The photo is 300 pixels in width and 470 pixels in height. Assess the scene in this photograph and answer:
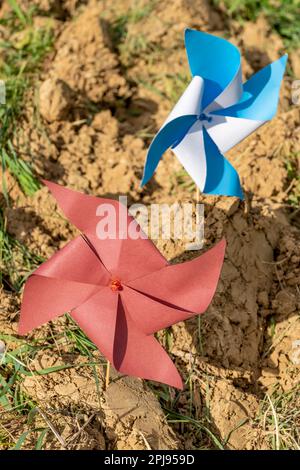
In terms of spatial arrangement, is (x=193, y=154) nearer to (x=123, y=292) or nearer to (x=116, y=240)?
(x=116, y=240)

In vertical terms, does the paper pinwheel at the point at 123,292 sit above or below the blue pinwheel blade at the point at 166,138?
below

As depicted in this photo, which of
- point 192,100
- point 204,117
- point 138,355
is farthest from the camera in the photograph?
point 204,117

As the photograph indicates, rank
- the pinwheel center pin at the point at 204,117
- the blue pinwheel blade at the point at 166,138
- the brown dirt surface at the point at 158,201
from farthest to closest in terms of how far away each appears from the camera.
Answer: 1. the pinwheel center pin at the point at 204,117
2. the blue pinwheel blade at the point at 166,138
3. the brown dirt surface at the point at 158,201

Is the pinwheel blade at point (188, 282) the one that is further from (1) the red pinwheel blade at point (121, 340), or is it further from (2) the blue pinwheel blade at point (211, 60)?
(2) the blue pinwheel blade at point (211, 60)

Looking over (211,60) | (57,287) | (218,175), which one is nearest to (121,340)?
A: (57,287)

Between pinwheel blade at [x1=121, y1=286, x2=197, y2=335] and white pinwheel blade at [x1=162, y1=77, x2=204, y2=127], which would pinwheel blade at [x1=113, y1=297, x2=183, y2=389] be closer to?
pinwheel blade at [x1=121, y1=286, x2=197, y2=335]

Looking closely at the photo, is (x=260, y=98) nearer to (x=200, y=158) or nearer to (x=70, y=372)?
(x=200, y=158)

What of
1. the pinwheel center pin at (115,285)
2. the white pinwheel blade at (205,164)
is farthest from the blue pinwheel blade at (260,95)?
the pinwheel center pin at (115,285)
